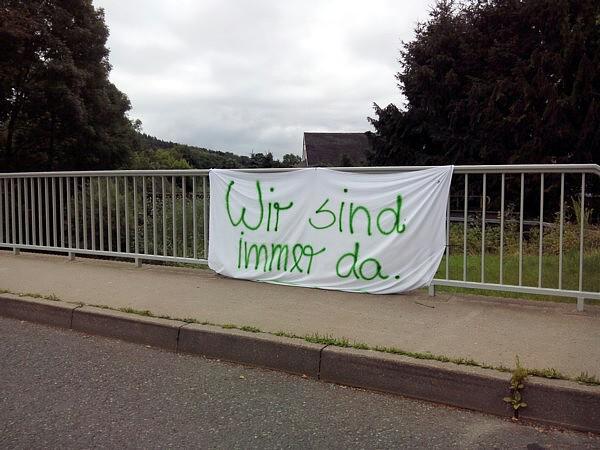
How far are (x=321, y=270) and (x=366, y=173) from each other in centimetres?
113

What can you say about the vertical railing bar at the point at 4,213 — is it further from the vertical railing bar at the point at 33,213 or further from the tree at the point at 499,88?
the tree at the point at 499,88

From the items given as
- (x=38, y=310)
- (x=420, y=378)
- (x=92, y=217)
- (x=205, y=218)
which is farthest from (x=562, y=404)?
(x=92, y=217)

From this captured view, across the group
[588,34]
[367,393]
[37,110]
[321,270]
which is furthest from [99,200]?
[588,34]

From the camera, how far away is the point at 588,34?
19.2 metres

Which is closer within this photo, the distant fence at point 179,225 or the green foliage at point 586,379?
the green foliage at point 586,379

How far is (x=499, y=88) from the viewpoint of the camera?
21.7m

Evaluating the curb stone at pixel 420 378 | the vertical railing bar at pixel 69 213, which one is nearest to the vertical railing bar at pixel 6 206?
the vertical railing bar at pixel 69 213

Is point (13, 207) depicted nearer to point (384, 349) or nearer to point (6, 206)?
point (6, 206)

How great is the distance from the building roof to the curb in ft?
157

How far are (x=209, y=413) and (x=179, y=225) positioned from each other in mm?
3881

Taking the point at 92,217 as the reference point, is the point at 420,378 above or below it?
below

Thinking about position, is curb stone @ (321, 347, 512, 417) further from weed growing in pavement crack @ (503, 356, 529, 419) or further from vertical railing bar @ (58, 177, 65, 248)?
vertical railing bar @ (58, 177, 65, 248)

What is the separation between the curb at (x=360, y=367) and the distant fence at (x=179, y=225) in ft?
5.50

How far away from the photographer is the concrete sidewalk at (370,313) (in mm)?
3898
